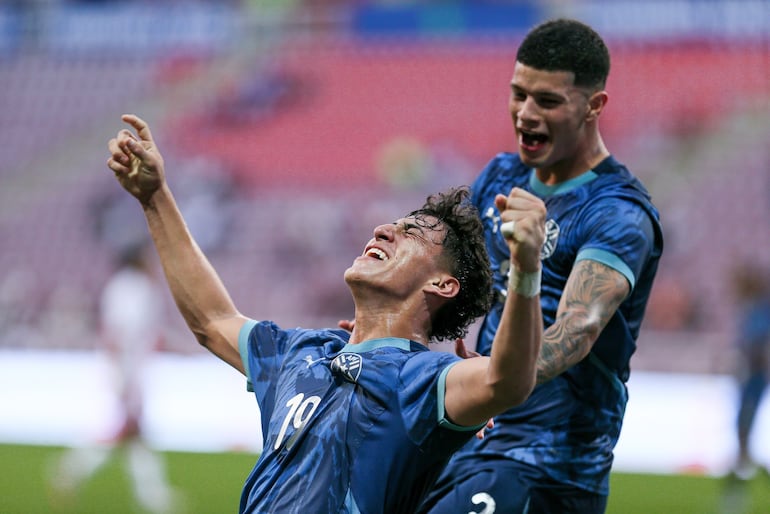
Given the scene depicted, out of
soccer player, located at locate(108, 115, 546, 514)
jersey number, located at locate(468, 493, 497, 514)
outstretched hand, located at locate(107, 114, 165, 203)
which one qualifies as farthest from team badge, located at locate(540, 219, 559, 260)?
outstretched hand, located at locate(107, 114, 165, 203)

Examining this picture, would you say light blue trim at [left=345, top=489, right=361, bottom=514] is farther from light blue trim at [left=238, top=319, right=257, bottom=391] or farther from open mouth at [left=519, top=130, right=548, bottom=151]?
open mouth at [left=519, top=130, right=548, bottom=151]

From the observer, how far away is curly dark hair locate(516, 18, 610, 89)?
4.47 metres

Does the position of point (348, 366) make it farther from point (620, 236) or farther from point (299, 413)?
point (620, 236)

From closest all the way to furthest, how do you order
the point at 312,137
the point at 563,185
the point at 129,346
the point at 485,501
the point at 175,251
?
the point at 485,501
the point at 175,251
the point at 563,185
the point at 129,346
the point at 312,137

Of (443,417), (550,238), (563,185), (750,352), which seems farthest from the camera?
(750,352)

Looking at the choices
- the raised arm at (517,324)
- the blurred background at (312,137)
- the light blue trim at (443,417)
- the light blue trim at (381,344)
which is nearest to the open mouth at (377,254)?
the light blue trim at (381,344)

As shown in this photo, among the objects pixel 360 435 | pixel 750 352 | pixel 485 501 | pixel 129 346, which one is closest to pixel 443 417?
pixel 360 435

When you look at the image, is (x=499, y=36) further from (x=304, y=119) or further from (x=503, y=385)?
(x=503, y=385)

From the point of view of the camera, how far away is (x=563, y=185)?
454cm

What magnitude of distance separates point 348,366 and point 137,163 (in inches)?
46.7

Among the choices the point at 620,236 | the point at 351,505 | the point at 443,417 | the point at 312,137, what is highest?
the point at 620,236

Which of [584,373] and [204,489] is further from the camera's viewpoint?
[204,489]

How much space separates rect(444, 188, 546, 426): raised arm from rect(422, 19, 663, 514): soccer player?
0.86 meters

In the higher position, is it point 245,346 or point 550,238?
point 550,238
